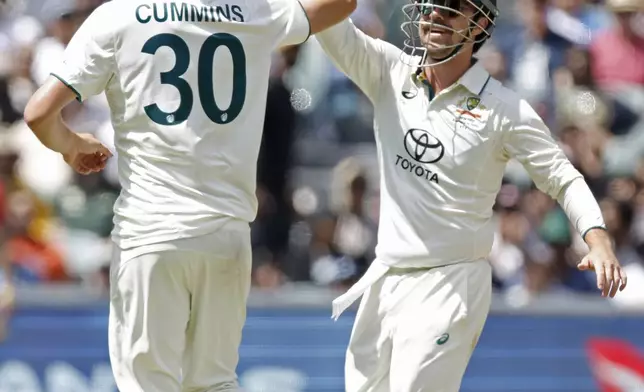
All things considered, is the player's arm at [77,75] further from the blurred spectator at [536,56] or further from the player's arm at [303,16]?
the blurred spectator at [536,56]

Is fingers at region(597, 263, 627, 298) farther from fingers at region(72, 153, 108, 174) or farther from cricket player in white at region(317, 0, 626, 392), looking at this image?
fingers at region(72, 153, 108, 174)

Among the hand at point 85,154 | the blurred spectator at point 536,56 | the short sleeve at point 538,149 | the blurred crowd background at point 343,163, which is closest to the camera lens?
the hand at point 85,154

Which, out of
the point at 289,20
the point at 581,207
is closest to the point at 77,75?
the point at 289,20

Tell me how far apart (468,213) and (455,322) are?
0.47m

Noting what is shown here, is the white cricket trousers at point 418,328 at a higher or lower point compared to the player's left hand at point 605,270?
lower

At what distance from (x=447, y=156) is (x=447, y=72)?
1.26 feet

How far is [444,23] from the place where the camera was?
5957 mm

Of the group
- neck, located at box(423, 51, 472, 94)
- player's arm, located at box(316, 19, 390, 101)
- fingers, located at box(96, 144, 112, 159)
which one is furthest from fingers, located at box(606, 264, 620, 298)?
fingers, located at box(96, 144, 112, 159)

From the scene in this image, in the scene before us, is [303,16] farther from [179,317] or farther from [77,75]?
[179,317]

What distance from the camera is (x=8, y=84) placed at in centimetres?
1163

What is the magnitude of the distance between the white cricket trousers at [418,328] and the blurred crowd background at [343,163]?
3788 mm

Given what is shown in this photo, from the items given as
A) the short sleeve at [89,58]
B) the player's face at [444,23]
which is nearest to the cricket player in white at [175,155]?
the short sleeve at [89,58]

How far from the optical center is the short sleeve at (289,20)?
562 cm

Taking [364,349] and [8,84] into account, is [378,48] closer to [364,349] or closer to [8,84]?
[364,349]
